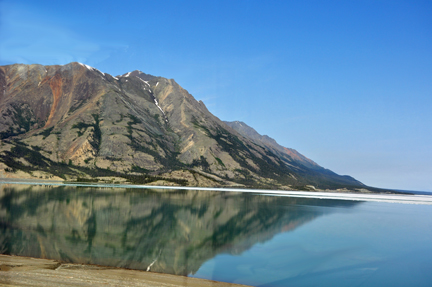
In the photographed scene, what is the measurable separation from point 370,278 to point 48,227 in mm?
44439

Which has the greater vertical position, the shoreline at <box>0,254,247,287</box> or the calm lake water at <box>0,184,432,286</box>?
the shoreline at <box>0,254,247,287</box>

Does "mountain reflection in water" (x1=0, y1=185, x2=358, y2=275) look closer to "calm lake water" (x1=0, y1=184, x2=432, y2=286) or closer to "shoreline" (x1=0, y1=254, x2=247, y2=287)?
"calm lake water" (x1=0, y1=184, x2=432, y2=286)

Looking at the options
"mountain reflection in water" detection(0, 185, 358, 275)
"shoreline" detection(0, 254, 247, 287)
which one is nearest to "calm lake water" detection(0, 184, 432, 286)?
"mountain reflection in water" detection(0, 185, 358, 275)

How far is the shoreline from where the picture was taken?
68.5 ft

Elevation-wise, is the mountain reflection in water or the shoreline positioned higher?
the shoreline

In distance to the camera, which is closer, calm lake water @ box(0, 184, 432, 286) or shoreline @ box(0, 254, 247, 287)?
shoreline @ box(0, 254, 247, 287)

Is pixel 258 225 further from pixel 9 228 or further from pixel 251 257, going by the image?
pixel 9 228

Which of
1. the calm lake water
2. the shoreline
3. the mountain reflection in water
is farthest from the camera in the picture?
the mountain reflection in water

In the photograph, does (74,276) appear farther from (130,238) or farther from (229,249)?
(229,249)

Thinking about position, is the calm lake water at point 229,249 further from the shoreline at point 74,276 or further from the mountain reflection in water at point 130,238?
the shoreline at point 74,276

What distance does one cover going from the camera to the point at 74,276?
22.9m

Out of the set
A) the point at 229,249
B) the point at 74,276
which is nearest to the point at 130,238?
the point at 229,249

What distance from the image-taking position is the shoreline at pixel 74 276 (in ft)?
68.5

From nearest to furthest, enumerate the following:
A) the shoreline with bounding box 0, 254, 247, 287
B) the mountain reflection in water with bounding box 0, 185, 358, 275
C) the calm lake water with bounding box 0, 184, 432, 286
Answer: the shoreline with bounding box 0, 254, 247, 287
the calm lake water with bounding box 0, 184, 432, 286
the mountain reflection in water with bounding box 0, 185, 358, 275
